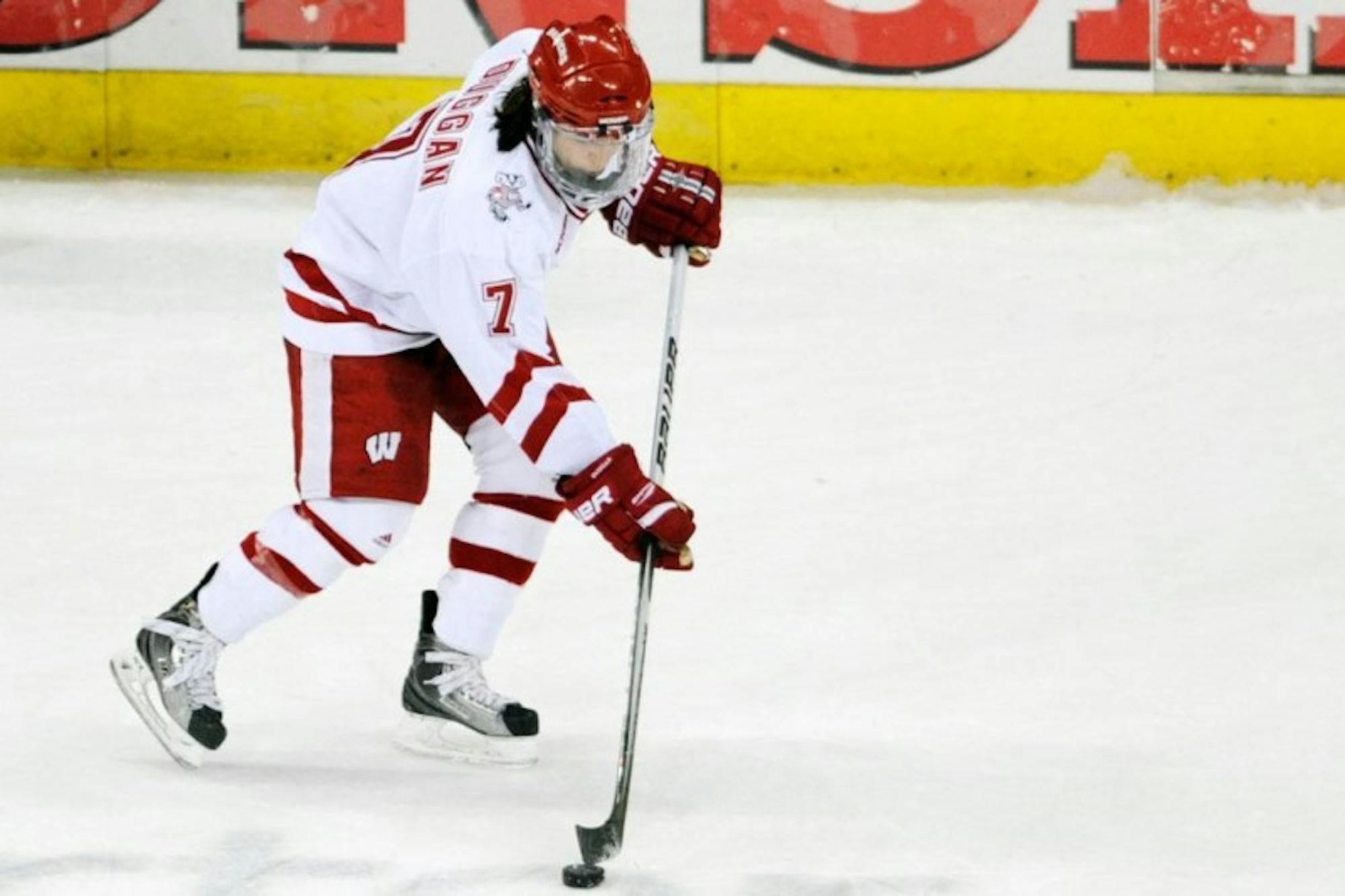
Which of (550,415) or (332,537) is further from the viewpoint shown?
A: (332,537)

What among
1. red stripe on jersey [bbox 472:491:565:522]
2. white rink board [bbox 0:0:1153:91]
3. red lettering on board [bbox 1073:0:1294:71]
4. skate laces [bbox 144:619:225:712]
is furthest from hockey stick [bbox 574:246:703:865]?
red lettering on board [bbox 1073:0:1294:71]

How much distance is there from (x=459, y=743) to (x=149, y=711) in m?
0.41

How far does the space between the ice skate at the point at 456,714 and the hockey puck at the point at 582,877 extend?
1.73 feet

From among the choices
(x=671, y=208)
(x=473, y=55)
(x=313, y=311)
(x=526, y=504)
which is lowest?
(x=526, y=504)

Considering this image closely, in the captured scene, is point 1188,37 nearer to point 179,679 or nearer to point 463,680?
point 463,680

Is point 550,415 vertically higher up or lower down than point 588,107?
lower down

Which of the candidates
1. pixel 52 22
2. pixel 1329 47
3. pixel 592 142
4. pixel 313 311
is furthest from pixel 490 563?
pixel 1329 47

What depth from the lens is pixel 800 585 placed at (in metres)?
3.81

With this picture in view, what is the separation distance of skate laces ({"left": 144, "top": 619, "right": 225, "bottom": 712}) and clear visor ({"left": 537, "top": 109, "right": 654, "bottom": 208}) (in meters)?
0.77

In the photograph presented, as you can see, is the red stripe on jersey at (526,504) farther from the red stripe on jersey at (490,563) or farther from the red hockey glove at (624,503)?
the red hockey glove at (624,503)

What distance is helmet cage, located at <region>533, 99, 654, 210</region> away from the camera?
270cm

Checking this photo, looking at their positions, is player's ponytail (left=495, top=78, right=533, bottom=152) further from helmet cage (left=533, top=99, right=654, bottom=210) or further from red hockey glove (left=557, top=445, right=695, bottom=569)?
red hockey glove (left=557, top=445, right=695, bottom=569)

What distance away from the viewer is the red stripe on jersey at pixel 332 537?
2926 mm

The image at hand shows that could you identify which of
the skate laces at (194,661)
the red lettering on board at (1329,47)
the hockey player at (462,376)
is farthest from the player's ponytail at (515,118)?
the red lettering on board at (1329,47)
